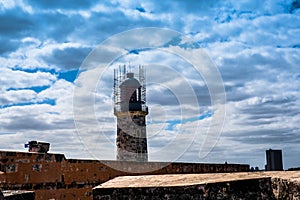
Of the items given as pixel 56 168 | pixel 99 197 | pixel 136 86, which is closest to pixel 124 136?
pixel 136 86

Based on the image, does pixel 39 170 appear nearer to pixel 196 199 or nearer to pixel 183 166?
pixel 183 166

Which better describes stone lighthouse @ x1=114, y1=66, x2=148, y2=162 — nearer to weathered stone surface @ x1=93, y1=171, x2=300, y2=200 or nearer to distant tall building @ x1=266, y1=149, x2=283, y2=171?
distant tall building @ x1=266, y1=149, x2=283, y2=171

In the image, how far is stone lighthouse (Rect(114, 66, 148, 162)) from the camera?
65.3ft

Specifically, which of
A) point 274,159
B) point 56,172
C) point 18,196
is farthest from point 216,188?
point 274,159

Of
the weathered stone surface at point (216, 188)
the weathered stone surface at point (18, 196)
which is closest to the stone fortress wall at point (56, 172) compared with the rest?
the weathered stone surface at point (18, 196)

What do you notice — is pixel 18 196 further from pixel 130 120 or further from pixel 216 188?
pixel 130 120

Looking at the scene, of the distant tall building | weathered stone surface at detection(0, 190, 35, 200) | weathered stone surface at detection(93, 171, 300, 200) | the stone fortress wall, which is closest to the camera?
weathered stone surface at detection(93, 171, 300, 200)

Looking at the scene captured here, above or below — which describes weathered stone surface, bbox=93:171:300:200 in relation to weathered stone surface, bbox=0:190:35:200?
above

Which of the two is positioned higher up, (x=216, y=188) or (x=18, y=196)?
(x=216, y=188)

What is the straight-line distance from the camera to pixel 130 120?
20281 mm

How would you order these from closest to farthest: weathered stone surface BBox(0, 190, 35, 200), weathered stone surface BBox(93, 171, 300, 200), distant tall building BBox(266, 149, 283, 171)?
weathered stone surface BBox(93, 171, 300, 200)
weathered stone surface BBox(0, 190, 35, 200)
distant tall building BBox(266, 149, 283, 171)

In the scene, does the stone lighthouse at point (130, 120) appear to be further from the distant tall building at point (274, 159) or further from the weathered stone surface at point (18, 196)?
the weathered stone surface at point (18, 196)

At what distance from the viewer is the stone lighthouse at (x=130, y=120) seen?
19.9 metres

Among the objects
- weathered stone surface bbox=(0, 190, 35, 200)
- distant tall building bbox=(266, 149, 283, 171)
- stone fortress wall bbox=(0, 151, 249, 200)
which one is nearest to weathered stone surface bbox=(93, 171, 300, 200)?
weathered stone surface bbox=(0, 190, 35, 200)
